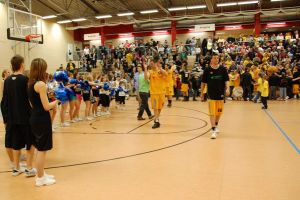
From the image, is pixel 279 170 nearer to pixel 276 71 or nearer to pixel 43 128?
pixel 43 128

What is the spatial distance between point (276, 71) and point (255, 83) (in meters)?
1.67

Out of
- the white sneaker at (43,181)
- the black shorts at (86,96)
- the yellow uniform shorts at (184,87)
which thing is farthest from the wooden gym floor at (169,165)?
the yellow uniform shorts at (184,87)

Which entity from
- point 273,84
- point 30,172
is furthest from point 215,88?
point 273,84

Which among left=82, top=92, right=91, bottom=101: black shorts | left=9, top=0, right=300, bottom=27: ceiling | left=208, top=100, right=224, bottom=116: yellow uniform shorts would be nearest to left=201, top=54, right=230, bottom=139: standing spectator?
left=208, top=100, right=224, bottom=116: yellow uniform shorts

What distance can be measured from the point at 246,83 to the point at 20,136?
13.3m

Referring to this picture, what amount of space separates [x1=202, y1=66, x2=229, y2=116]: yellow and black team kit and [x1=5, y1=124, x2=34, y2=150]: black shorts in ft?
12.8

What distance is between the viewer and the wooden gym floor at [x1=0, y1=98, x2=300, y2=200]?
3693 mm

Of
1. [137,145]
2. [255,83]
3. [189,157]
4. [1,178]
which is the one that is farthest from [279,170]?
[255,83]

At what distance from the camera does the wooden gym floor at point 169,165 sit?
145 inches

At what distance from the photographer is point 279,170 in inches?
174

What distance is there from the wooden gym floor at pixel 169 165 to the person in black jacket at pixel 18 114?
0.37m

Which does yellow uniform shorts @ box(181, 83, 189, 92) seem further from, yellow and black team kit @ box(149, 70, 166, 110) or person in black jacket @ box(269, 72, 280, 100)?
yellow and black team kit @ box(149, 70, 166, 110)

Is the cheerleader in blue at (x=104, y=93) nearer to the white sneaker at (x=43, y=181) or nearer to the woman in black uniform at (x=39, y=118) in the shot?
the woman in black uniform at (x=39, y=118)

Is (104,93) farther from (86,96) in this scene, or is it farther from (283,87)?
(283,87)
